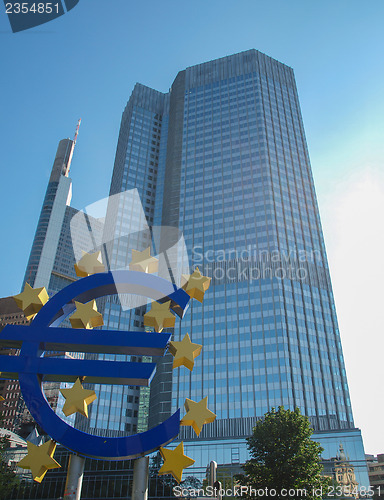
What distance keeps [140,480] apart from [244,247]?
79.0 m

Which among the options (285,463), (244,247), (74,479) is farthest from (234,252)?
(74,479)

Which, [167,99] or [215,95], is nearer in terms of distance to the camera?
[215,95]

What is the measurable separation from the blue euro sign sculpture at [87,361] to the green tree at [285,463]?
51.7 feet

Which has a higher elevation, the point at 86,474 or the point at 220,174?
the point at 220,174

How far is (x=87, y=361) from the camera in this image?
20.7m

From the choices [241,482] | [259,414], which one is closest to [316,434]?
[259,414]

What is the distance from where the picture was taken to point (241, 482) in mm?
33531

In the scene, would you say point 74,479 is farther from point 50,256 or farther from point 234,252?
point 50,256

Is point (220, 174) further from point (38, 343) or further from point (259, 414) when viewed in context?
point (38, 343)

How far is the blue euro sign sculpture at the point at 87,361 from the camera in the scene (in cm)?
1903

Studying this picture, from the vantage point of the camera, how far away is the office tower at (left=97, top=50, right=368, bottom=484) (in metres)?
80.2

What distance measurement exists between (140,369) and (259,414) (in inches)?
2566

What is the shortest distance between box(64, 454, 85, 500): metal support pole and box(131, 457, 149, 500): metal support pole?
2.52m

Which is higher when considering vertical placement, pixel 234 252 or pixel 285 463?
pixel 234 252
